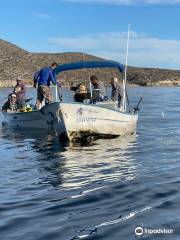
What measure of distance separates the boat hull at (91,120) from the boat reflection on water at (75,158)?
0.44 meters

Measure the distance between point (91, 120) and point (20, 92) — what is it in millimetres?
8356

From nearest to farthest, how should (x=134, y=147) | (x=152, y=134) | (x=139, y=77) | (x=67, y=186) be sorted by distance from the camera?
(x=67, y=186) < (x=134, y=147) < (x=152, y=134) < (x=139, y=77)

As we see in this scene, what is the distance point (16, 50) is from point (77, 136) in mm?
162694

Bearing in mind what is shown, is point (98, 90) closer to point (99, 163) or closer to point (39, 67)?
point (99, 163)

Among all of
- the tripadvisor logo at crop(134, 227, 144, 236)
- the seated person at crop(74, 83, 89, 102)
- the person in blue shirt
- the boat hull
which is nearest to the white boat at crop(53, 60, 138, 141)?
the boat hull

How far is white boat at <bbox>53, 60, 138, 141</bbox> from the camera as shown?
19344mm

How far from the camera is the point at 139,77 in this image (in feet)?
573

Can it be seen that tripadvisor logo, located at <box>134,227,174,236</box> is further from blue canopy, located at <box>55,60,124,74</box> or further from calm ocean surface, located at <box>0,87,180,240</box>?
blue canopy, located at <box>55,60,124,74</box>

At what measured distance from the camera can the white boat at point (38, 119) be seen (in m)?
20.1

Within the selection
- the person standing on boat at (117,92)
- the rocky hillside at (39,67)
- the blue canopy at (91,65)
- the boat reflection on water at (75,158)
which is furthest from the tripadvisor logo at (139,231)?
the rocky hillside at (39,67)

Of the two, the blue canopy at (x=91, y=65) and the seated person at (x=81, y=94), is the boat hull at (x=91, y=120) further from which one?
the blue canopy at (x=91, y=65)

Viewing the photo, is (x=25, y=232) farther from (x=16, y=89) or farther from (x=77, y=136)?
(x=16, y=89)

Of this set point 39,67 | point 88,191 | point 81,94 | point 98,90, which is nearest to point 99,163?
point 88,191

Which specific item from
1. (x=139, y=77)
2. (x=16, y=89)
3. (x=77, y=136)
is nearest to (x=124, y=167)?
(x=77, y=136)
